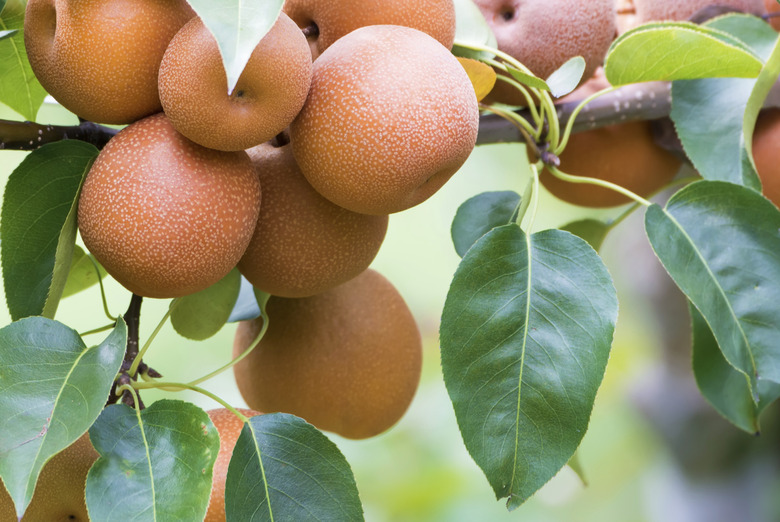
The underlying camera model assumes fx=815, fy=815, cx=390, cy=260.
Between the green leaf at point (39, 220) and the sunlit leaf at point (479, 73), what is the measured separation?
0.23 m

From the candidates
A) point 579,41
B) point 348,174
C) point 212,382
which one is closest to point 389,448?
point 212,382

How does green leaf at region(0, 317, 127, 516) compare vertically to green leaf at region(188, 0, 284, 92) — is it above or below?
below

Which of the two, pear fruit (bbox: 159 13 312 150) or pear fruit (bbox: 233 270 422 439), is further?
pear fruit (bbox: 233 270 422 439)

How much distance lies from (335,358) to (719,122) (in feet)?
1.13

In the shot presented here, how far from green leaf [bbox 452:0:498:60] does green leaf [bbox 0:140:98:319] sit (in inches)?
10.1

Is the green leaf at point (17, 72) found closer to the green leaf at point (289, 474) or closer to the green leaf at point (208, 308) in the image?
the green leaf at point (208, 308)

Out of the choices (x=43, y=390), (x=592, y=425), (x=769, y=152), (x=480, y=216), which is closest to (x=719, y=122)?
(x=769, y=152)

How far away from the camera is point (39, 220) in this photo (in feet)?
1.51

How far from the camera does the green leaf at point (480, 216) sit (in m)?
0.60

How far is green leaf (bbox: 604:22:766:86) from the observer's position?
53 centimetres

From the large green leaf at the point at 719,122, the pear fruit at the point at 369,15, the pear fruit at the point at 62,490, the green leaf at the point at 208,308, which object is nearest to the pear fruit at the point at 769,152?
the large green leaf at the point at 719,122

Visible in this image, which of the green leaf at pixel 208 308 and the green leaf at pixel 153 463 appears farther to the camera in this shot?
the green leaf at pixel 208 308

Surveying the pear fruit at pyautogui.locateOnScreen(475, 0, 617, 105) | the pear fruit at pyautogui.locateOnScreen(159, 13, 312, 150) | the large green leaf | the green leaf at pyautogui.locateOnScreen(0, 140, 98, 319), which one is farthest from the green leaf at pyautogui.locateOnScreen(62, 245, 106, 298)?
the large green leaf

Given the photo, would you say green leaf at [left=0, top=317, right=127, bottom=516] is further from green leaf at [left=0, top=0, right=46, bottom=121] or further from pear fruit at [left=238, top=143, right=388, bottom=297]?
green leaf at [left=0, top=0, right=46, bottom=121]
